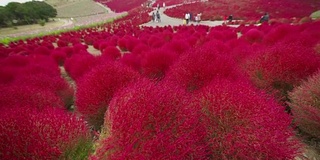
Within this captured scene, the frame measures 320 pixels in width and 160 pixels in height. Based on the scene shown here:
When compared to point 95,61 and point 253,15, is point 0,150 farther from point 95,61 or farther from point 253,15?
point 253,15

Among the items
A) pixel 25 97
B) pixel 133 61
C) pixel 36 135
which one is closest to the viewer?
pixel 36 135

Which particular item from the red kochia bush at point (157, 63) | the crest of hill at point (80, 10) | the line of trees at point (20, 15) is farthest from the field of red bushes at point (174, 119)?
the crest of hill at point (80, 10)

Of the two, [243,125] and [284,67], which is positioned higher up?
[284,67]

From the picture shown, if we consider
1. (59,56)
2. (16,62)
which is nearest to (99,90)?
(16,62)

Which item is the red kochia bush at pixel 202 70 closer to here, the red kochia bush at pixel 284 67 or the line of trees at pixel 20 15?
the red kochia bush at pixel 284 67

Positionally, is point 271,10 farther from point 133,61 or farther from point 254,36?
point 133,61

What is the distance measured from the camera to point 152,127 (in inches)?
85.5

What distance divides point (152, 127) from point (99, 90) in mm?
1687

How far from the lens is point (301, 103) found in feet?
10.2

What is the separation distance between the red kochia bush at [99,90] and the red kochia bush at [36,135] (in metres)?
0.80

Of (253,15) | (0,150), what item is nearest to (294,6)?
(253,15)

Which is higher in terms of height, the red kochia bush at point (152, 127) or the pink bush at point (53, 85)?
the red kochia bush at point (152, 127)

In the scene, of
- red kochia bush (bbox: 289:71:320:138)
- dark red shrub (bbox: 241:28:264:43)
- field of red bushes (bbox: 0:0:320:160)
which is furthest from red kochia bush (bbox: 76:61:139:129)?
dark red shrub (bbox: 241:28:264:43)

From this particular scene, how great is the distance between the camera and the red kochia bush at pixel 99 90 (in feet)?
11.6
